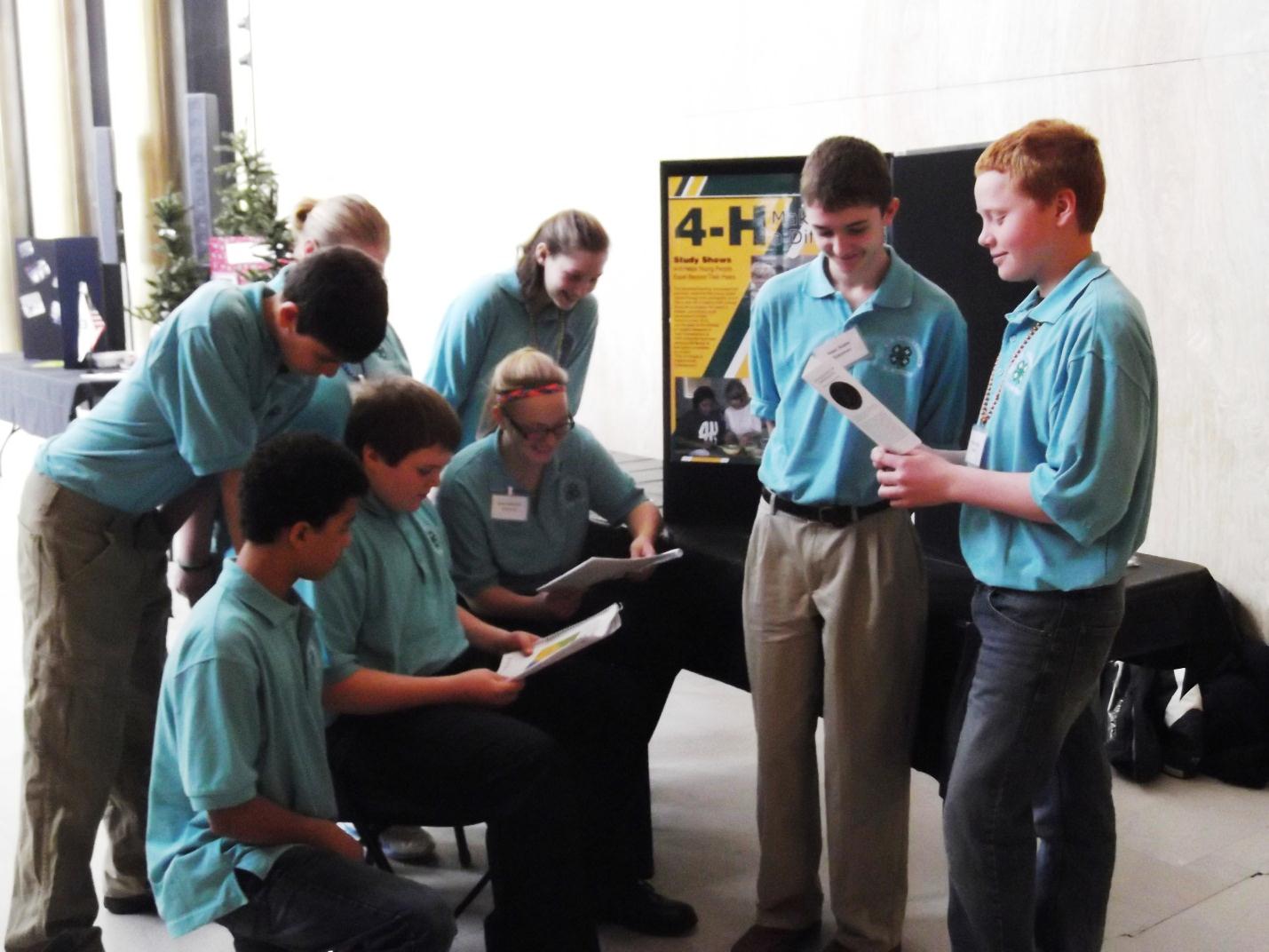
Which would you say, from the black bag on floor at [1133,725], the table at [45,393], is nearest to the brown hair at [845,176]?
the black bag on floor at [1133,725]

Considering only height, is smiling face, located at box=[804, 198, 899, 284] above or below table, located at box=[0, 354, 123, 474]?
above

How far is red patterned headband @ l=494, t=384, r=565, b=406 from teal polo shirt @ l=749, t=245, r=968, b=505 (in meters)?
0.48

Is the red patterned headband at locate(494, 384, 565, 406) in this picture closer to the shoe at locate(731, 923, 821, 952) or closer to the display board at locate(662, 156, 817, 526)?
the display board at locate(662, 156, 817, 526)

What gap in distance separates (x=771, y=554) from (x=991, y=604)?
19.3 inches

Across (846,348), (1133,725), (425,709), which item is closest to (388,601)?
(425,709)

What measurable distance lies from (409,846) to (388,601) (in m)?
0.97

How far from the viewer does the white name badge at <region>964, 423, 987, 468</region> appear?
199 centimetres

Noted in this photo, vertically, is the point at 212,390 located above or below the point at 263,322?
below

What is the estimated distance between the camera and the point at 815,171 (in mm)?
2127

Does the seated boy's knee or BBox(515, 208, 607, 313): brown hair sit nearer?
the seated boy's knee

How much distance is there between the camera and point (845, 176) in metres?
2.09

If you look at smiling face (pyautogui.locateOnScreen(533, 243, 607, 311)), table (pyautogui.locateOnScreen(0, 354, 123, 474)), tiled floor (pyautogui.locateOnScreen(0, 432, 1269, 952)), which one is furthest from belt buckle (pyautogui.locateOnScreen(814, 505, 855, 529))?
table (pyautogui.locateOnScreen(0, 354, 123, 474))

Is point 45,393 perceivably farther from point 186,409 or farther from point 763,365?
point 763,365

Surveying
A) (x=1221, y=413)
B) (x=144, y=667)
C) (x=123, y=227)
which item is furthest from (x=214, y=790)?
(x=123, y=227)
